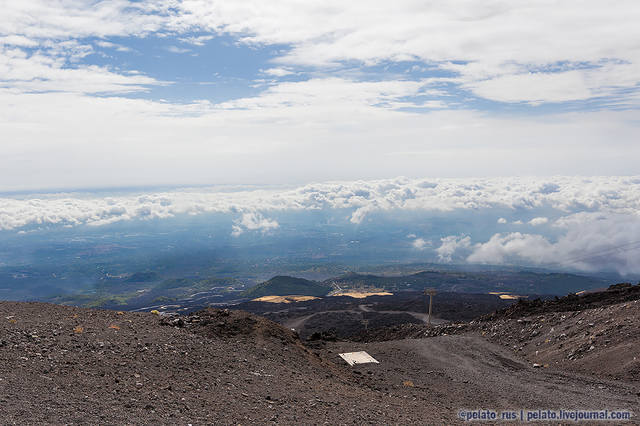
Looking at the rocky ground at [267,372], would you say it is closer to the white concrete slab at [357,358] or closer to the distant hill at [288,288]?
the white concrete slab at [357,358]

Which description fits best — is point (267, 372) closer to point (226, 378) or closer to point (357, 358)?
point (226, 378)

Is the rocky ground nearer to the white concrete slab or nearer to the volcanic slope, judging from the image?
the volcanic slope

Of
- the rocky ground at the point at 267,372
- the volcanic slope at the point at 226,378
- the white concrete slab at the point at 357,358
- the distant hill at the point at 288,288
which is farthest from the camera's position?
the distant hill at the point at 288,288

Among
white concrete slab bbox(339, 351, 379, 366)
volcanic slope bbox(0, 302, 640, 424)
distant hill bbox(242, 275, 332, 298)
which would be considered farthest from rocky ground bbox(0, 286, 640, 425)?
distant hill bbox(242, 275, 332, 298)

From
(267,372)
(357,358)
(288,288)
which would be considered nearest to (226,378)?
(267,372)

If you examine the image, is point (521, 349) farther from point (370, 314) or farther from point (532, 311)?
point (370, 314)

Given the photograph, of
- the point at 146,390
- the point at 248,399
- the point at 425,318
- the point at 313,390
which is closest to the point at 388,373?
the point at 313,390

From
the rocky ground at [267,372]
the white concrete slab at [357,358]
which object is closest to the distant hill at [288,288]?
the rocky ground at [267,372]

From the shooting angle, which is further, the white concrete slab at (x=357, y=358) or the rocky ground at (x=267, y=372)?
the white concrete slab at (x=357, y=358)
